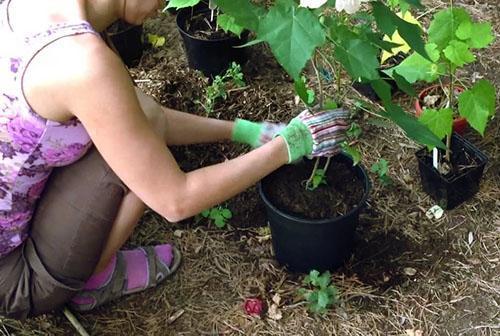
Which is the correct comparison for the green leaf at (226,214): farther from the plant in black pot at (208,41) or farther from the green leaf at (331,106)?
the plant in black pot at (208,41)

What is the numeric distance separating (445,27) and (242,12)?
0.84 metres

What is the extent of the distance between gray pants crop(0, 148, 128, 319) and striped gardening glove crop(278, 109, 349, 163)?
0.46 meters

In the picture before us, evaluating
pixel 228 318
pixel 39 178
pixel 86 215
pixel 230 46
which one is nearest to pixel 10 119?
pixel 39 178

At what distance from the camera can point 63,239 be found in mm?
1794

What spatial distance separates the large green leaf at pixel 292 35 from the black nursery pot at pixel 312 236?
72cm

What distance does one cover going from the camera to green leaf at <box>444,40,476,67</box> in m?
1.96

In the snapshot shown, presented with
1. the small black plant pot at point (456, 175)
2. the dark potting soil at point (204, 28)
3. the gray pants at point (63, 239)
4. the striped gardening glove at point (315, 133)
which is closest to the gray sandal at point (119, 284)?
the gray pants at point (63, 239)

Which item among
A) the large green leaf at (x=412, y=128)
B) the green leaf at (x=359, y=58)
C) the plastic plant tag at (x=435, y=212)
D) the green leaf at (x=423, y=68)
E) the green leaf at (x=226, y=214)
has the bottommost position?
the plastic plant tag at (x=435, y=212)

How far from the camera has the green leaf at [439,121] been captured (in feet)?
6.61

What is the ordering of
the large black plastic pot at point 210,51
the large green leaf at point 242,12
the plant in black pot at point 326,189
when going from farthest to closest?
the large black plastic pot at point 210,51 < the plant in black pot at point 326,189 < the large green leaf at point 242,12

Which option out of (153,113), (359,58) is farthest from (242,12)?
(153,113)

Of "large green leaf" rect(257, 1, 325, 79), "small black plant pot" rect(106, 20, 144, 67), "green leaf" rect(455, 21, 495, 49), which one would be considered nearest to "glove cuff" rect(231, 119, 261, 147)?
"green leaf" rect(455, 21, 495, 49)

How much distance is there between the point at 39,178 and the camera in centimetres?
174

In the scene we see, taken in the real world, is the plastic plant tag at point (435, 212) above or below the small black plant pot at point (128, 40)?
below
